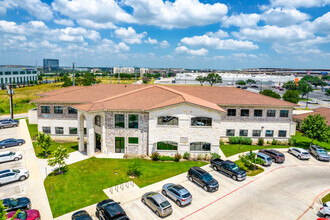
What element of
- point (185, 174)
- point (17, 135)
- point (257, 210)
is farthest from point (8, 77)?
point (257, 210)

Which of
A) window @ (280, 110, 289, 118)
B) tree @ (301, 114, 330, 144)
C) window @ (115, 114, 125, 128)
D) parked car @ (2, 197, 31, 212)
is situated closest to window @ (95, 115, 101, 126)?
window @ (115, 114, 125, 128)

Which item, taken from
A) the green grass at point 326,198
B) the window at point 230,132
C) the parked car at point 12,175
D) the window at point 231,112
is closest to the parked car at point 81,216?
the parked car at point 12,175

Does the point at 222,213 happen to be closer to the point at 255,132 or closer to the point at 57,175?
the point at 57,175

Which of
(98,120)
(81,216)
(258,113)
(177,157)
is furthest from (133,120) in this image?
(258,113)

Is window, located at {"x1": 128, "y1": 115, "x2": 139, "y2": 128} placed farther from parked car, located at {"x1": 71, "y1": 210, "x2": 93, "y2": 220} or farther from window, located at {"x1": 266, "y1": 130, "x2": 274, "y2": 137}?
window, located at {"x1": 266, "y1": 130, "x2": 274, "y2": 137}

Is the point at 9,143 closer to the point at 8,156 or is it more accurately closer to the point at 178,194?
the point at 8,156
